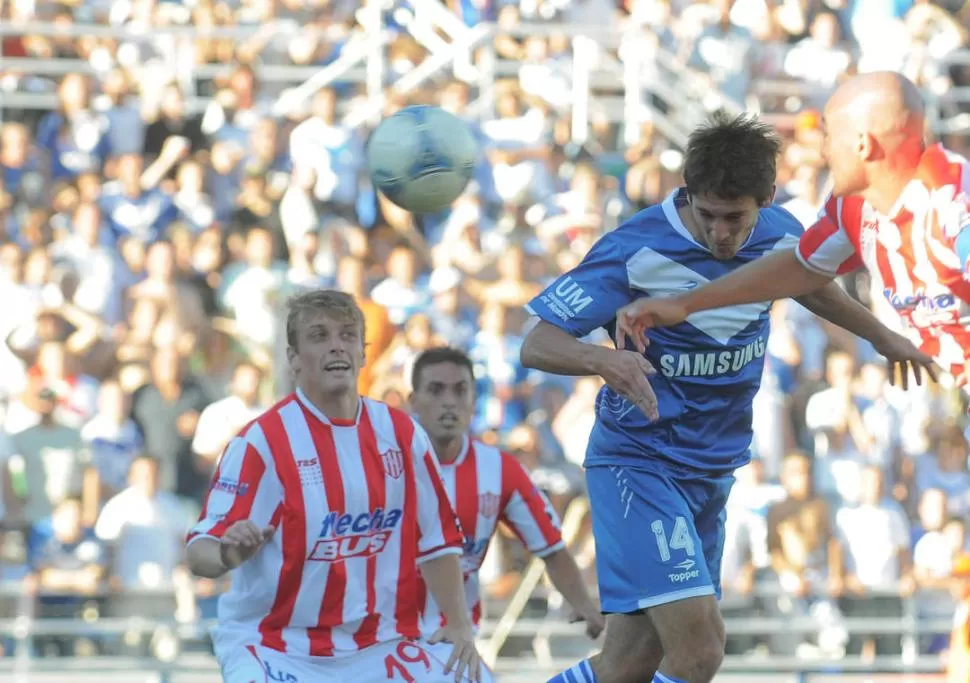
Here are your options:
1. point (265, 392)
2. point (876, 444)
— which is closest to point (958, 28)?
point (876, 444)

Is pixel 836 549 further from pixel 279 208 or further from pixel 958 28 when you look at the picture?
pixel 958 28

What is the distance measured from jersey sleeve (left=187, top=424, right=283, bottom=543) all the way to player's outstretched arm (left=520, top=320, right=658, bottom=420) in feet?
3.53

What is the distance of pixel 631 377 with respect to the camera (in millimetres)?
5551

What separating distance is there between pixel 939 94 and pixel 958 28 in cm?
83

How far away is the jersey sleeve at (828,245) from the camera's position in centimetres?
560

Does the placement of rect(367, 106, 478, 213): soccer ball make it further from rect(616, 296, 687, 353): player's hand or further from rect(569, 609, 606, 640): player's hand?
rect(616, 296, 687, 353): player's hand

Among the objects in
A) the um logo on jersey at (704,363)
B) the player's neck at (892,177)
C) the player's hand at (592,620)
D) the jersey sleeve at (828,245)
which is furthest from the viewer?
the player's hand at (592,620)

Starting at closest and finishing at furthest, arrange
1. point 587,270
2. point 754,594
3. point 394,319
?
point 587,270 → point 754,594 → point 394,319

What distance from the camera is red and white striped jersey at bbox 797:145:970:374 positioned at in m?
5.34

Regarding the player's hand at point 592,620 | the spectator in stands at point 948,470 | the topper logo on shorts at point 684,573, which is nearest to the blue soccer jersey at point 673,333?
the topper logo on shorts at point 684,573

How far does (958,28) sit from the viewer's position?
15688 millimetres

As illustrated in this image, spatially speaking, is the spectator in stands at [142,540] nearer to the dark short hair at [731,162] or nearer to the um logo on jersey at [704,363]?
the um logo on jersey at [704,363]

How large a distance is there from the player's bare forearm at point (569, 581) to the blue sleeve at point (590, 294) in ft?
5.20

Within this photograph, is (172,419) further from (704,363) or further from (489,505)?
(704,363)
